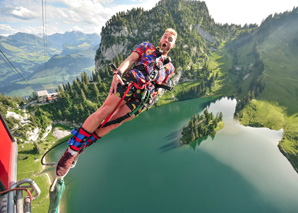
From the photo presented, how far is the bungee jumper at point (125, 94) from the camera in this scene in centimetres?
383

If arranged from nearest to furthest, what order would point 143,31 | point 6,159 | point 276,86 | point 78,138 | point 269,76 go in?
point 6,159
point 78,138
point 276,86
point 269,76
point 143,31

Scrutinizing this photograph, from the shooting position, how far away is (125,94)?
12.5 ft

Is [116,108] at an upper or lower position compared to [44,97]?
upper

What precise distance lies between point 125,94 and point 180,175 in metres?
42.1

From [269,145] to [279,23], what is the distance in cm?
17963

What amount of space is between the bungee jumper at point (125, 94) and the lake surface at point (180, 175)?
1430 inches

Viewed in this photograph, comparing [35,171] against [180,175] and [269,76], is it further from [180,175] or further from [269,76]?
[269,76]

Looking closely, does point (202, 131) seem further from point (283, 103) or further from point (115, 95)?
point (283, 103)

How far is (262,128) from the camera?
6669 centimetres

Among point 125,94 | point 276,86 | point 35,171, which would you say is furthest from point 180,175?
point 276,86

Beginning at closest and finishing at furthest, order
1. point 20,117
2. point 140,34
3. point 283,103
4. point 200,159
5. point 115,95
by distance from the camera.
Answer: point 115,95, point 200,159, point 20,117, point 283,103, point 140,34

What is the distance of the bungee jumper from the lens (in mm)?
3826

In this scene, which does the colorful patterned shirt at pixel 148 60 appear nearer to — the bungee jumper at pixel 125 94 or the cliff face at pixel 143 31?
the bungee jumper at pixel 125 94

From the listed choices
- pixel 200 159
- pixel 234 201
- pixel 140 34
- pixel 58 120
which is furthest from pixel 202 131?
pixel 140 34
